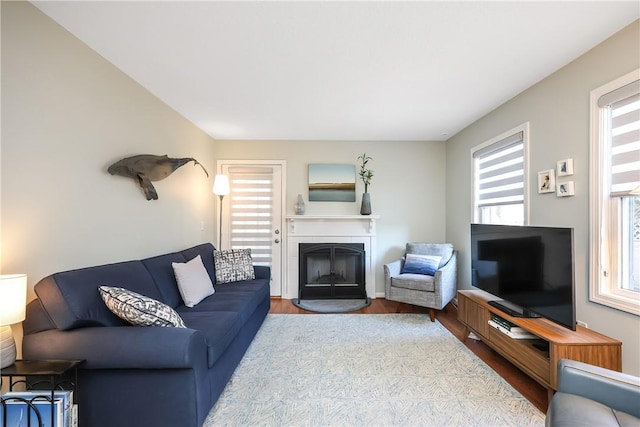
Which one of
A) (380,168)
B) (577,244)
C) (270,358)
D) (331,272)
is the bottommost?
(270,358)

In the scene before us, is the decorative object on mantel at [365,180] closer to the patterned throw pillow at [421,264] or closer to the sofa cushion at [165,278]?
the patterned throw pillow at [421,264]

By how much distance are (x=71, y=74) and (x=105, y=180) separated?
2.41 feet

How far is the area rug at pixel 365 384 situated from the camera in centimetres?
182

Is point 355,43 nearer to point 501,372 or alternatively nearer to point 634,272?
point 634,272

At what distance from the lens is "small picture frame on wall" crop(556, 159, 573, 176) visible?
2223 mm

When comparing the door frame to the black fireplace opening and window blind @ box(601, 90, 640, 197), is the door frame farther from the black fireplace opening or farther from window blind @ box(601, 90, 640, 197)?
window blind @ box(601, 90, 640, 197)

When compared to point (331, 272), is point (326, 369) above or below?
below

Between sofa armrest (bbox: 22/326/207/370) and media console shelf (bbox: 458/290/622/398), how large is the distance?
7.10 feet

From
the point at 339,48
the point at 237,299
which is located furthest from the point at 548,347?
the point at 339,48

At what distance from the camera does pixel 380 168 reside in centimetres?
455

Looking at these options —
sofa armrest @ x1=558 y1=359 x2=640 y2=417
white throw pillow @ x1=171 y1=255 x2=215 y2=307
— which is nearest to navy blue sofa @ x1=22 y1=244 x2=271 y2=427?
white throw pillow @ x1=171 y1=255 x2=215 y2=307

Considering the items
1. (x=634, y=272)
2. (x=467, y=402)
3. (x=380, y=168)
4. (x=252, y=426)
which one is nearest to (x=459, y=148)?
(x=380, y=168)

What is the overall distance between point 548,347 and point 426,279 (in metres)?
1.52

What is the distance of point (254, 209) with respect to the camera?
14.9ft
